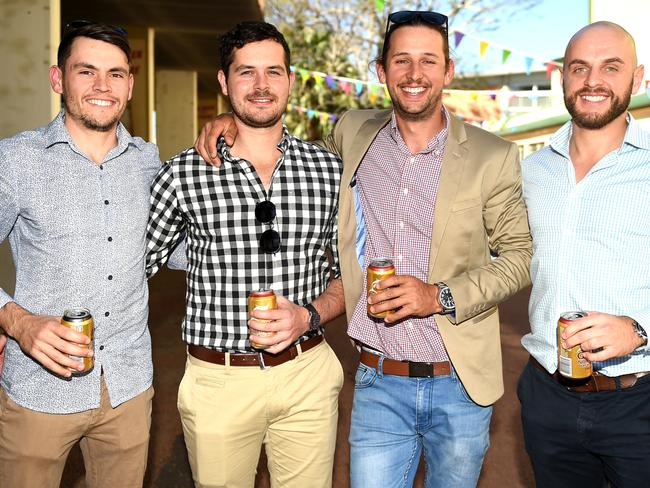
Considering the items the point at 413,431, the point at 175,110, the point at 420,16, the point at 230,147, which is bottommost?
the point at 413,431

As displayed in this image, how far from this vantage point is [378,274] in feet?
8.04

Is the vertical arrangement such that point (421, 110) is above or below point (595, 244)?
above

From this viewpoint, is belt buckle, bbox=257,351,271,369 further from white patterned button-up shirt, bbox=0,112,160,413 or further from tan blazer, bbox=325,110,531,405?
tan blazer, bbox=325,110,531,405

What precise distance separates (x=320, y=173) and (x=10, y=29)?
4272 mm

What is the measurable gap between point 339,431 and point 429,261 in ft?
8.46

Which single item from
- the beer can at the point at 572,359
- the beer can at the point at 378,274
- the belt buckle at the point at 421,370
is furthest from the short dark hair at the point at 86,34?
the beer can at the point at 572,359

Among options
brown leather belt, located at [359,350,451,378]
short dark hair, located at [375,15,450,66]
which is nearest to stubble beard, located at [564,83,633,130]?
short dark hair, located at [375,15,450,66]

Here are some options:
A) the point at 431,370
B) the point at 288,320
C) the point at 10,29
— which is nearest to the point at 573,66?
the point at 431,370

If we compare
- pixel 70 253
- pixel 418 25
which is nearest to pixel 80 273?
pixel 70 253

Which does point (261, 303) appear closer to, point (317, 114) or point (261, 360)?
point (261, 360)

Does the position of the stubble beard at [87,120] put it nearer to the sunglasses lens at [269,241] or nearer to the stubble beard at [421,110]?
the sunglasses lens at [269,241]

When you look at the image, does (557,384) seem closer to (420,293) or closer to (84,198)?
(420,293)

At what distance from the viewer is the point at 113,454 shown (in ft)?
8.71

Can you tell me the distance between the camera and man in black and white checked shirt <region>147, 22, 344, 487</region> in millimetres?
2623
